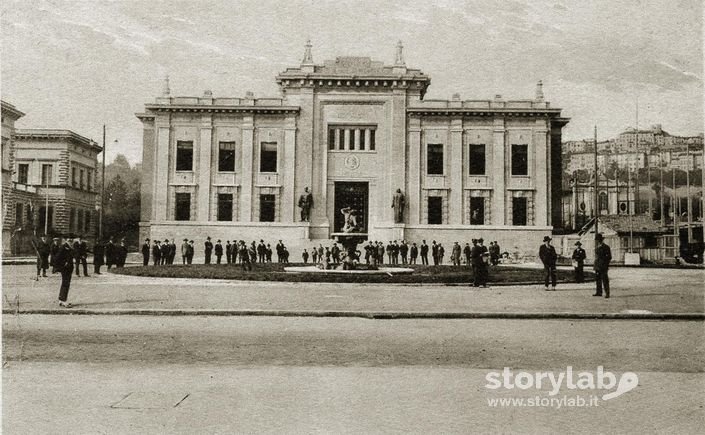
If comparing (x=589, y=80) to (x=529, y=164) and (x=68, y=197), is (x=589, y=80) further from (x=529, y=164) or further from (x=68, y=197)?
(x=529, y=164)

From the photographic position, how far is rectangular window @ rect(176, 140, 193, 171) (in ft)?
120

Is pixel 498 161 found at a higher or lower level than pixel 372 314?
higher

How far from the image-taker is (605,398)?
20.7 ft

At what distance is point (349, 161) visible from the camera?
37094mm

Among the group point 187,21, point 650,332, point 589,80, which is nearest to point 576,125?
point 589,80

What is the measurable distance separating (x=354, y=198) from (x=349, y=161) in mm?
2314

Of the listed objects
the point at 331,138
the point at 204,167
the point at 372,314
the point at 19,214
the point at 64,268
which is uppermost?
the point at 331,138

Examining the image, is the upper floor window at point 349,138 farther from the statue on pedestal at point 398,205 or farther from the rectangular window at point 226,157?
the rectangular window at point 226,157

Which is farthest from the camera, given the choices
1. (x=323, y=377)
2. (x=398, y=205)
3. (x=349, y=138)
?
(x=349, y=138)

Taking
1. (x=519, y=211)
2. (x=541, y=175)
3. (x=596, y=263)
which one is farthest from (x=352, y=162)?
(x=596, y=263)

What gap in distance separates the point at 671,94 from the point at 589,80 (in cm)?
184

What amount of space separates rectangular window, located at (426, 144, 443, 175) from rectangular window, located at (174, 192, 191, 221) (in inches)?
579

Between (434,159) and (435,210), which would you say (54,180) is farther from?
(434,159)

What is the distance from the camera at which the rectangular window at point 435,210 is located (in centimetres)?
3675
